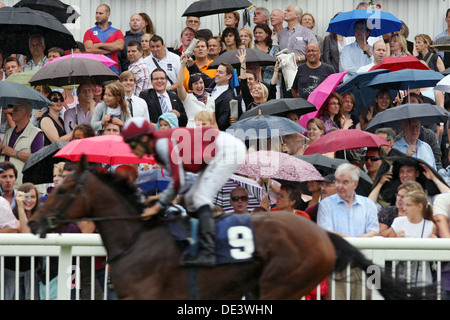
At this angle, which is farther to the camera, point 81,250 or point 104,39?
point 104,39

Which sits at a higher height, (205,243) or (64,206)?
(64,206)

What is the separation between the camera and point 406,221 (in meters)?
8.29

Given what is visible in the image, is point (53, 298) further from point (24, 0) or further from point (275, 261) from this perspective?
point (24, 0)

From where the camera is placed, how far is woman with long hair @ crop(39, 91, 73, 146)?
36.9 feet

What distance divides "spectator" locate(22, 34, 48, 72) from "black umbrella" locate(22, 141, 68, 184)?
10.9ft

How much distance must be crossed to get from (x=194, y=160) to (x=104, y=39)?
7.80 meters

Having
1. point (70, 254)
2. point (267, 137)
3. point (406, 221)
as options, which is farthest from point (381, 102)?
point (70, 254)

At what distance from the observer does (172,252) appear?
6758 mm

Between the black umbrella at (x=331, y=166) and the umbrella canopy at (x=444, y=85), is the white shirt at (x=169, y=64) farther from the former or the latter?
the black umbrella at (x=331, y=166)

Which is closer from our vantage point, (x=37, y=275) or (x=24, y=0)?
(x=37, y=275)

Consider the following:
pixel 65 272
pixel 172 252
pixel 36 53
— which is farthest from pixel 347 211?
pixel 36 53

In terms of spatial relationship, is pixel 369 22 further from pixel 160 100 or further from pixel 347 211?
pixel 347 211

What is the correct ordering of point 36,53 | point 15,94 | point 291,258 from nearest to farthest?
point 291,258, point 15,94, point 36,53
